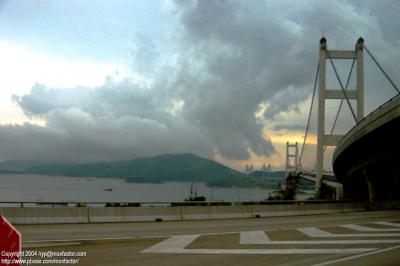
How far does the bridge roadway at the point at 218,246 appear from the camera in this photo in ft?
37.4

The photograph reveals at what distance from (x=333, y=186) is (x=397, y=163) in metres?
16.0

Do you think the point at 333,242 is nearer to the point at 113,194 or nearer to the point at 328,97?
the point at 328,97

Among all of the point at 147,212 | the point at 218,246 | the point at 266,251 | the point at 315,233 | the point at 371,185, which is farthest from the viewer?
the point at 371,185

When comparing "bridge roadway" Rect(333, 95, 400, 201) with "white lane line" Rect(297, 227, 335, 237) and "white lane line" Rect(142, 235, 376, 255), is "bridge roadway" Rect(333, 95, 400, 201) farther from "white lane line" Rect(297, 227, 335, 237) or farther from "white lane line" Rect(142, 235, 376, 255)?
"white lane line" Rect(142, 235, 376, 255)

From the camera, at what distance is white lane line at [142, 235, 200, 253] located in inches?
510

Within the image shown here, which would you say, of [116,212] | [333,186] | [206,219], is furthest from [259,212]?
[333,186]

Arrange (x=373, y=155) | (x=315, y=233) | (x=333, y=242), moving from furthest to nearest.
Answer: (x=373, y=155), (x=315, y=233), (x=333, y=242)

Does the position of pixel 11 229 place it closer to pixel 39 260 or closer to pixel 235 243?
pixel 39 260

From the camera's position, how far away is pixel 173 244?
46.3ft

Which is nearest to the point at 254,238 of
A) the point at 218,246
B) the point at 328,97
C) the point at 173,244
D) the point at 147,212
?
the point at 218,246

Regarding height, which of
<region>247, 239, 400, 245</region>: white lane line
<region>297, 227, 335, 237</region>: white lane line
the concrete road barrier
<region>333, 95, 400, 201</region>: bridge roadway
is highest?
<region>333, 95, 400, 201</region>: bridge roadway

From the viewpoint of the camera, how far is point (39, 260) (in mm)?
10852

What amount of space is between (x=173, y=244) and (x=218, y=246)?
1.17 metres

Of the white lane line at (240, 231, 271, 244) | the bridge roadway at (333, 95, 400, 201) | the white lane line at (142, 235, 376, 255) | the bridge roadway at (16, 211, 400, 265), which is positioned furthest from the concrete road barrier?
the white lane line at (142, 235, 376, 255)
